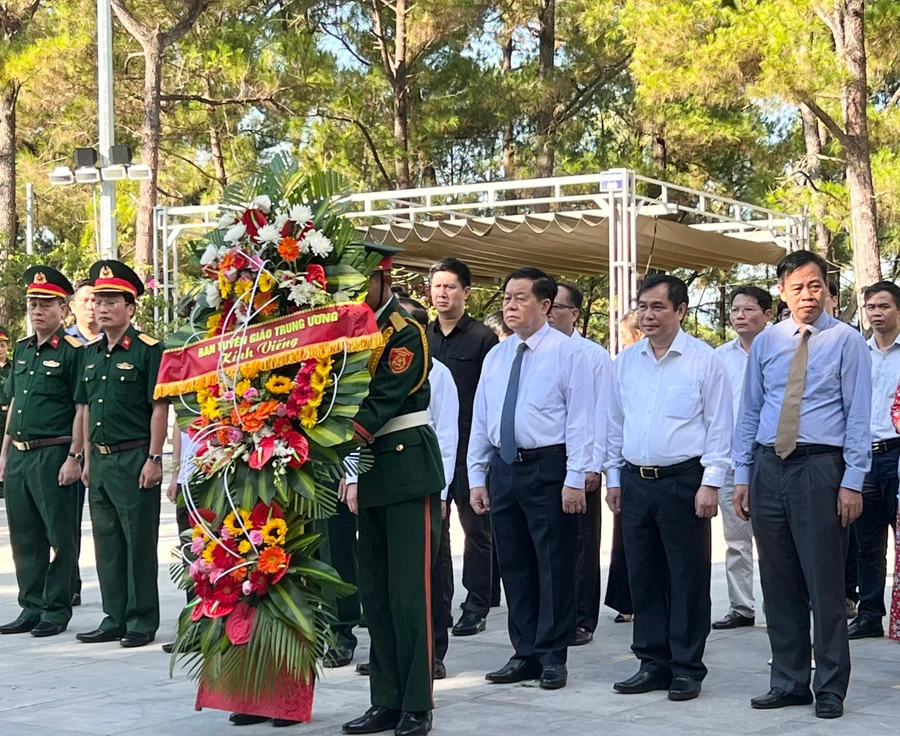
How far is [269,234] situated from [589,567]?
303 centimetres

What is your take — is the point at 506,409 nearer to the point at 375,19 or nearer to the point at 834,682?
the point at 834,682

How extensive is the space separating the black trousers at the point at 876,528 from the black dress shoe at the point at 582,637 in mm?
1496

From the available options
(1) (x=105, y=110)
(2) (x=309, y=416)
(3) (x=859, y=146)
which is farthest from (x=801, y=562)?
(1) (x=105, y=110)

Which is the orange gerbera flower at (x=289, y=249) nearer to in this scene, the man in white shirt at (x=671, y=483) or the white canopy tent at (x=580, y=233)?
the man in white shirt at (x=671, y=483)

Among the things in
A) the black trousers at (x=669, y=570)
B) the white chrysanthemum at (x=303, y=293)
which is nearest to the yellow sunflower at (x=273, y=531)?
the white chrysanthemum at (x=303, y=293)

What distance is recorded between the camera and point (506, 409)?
6.18m

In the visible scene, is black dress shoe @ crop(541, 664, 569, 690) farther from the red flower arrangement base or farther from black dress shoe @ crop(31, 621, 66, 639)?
black dress shoe @ crop(31, 621, 66, 639)

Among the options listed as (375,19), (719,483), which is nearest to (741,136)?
(375,19)

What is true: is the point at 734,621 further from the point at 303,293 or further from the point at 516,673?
the point at 303,293

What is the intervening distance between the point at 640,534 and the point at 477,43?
22.9 meters

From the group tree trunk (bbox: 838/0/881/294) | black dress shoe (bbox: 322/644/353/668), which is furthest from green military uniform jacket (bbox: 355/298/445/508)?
tree trunk (bbox: 838/0/881/294)

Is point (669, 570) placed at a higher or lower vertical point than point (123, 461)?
lower

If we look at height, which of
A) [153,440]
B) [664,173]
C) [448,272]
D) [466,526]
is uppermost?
[664,173]

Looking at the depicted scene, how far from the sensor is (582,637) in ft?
23.3
